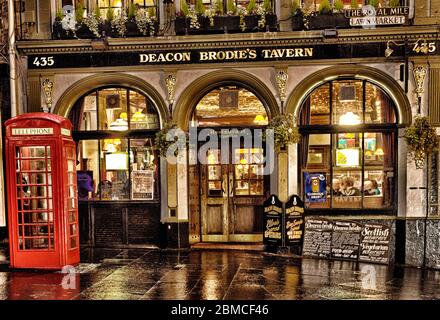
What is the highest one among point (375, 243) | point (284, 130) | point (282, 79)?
point (282, 79)

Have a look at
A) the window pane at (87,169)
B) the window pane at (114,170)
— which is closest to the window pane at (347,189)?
the window pane at (114,170)

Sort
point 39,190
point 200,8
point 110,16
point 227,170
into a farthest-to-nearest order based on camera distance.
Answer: point 227,170, point 110,16, point 200,8, point 39,190

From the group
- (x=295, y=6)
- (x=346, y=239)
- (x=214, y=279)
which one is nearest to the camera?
(x=214, y=279)

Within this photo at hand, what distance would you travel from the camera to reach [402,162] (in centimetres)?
1021

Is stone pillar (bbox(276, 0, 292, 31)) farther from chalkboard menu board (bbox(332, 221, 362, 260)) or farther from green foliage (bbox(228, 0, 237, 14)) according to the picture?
chalkboard menu board (bbox(332, 221, 362, 260))

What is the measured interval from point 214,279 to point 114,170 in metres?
4.28

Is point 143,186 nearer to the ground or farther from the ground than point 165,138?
nearer to the ground

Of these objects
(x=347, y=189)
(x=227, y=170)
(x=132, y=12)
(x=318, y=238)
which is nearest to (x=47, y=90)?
(x=132, y=12)

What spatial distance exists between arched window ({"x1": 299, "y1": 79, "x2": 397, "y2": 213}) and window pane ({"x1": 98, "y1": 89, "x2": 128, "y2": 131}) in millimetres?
4505

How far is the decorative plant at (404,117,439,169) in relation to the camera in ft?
31.6

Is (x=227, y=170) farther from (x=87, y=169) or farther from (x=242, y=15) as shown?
(x=242, y=15)

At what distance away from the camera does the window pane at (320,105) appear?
10602 mm

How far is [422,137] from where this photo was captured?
9594 mm

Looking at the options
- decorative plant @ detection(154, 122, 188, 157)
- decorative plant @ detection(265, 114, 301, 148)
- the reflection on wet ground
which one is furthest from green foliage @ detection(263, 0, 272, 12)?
the reflection on wet ground
